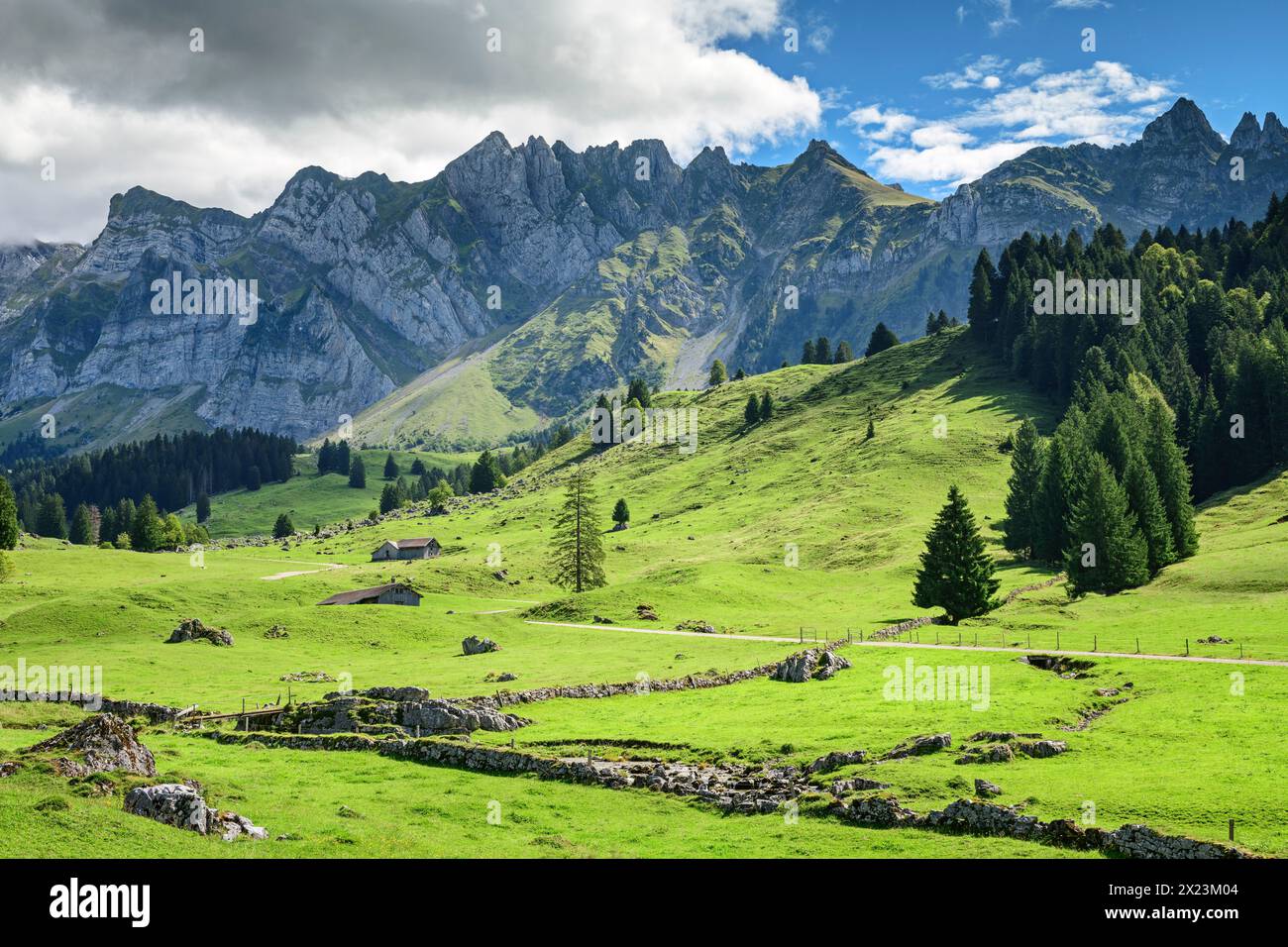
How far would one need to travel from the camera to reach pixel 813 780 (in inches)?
1489

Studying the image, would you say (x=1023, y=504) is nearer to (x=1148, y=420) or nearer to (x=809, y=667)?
(x=1148, y=420)

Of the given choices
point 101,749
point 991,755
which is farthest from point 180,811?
point 991,755

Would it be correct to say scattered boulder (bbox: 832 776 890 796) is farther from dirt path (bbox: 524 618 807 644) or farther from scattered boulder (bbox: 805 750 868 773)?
dirt path (bbox: 524 618 807 644)

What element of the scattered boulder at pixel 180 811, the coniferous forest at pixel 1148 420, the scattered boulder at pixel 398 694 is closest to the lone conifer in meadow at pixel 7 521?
the scattered boulder at pixel 398 694

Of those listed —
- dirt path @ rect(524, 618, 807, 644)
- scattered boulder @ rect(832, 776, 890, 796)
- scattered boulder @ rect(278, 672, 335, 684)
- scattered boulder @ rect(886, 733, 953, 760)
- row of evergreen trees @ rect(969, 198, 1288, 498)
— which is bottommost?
scattered boulder @ rect(278, 672, 335, 684)

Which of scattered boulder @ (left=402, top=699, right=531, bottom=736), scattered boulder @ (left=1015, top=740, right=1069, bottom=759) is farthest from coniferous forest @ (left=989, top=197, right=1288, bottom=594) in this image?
scattered boulder @ (left=402, top=699, right=531, bottom=736)

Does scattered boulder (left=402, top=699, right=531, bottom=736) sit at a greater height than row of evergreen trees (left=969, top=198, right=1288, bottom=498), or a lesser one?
lesser

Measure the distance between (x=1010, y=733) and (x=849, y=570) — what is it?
7916 cm

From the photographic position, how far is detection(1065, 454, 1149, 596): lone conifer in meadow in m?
90.6

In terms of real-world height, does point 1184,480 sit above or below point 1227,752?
above

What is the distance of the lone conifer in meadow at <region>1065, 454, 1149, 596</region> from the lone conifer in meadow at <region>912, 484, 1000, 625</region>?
→ 1200 cm

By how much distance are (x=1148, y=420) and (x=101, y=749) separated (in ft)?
415
